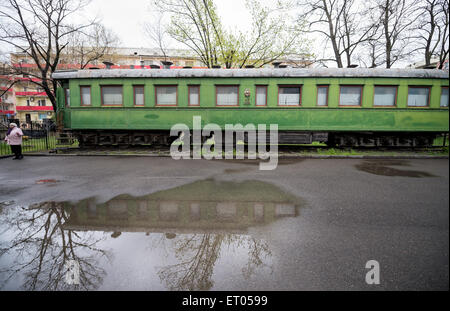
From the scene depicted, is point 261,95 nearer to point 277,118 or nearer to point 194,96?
point 277,118

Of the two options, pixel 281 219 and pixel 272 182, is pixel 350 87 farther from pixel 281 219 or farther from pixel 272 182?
pixel 281 219

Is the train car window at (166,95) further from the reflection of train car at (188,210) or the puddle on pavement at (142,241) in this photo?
the puddle on pavement at (142,241)

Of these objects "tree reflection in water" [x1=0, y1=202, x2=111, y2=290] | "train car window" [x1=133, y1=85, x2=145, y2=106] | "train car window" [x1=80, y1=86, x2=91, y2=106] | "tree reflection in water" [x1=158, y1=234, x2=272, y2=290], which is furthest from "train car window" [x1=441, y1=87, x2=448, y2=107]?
"train car window" [x1=80, y1=86, x2=91, y2=106]

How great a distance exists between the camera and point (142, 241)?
321cm

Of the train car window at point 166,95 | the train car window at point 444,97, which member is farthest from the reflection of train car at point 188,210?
the train car window at point 444,97

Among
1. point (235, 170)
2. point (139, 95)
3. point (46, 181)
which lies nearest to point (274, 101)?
point (235, 170)

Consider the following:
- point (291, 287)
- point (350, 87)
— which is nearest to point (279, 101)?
point (350, 87)

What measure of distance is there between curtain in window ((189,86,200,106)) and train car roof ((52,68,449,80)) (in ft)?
1.94

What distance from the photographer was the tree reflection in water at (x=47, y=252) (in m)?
2.46

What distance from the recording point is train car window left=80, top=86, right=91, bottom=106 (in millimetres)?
12249

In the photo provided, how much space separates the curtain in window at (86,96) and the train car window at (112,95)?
0.76 meters

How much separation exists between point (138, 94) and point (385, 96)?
12493mm

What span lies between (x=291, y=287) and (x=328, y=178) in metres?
5.05
